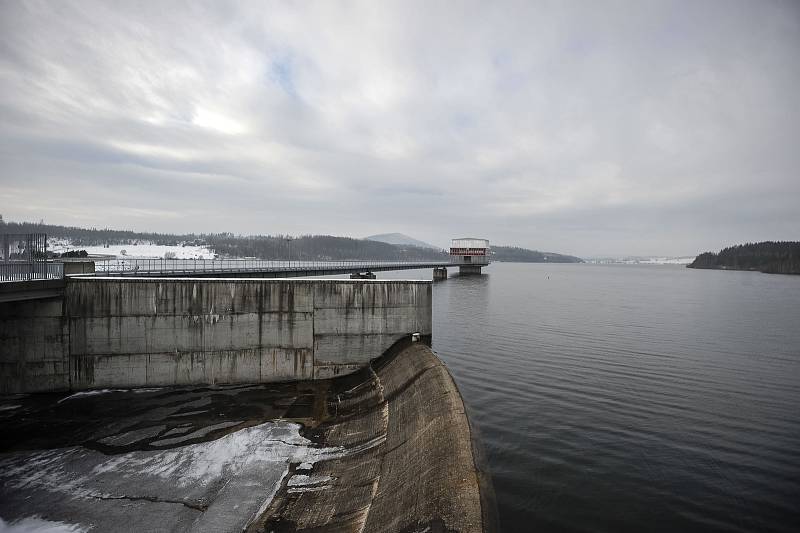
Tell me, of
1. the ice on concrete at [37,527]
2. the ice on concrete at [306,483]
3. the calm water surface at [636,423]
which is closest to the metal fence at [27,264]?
the ice on concrete at [37,527]

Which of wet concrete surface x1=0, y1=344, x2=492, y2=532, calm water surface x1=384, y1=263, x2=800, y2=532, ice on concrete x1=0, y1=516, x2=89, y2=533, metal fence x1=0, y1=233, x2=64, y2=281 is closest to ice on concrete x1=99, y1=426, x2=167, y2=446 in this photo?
wet concrete surface x1=0, y1=344, x2=492, y2=532

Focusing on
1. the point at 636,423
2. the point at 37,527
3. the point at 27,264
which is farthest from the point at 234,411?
the point at 636,423


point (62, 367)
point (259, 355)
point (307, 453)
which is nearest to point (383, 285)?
point (259, 355)

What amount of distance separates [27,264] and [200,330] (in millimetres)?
8462

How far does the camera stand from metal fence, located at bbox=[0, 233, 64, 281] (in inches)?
781

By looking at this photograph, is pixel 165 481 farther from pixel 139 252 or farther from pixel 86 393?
pixel 139 252

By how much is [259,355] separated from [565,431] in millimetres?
16047

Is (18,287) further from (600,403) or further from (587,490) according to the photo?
(600,403)

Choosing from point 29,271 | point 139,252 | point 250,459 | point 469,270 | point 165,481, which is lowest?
point 165,481

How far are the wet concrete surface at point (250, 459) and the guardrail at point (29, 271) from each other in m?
6.03

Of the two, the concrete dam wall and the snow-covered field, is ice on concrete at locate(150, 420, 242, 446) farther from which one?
the snow-covered field

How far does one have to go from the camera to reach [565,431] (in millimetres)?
16406

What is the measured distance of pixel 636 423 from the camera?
56.2 feet

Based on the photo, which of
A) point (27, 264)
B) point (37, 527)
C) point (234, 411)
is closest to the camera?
point (37, 527)
